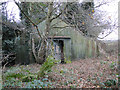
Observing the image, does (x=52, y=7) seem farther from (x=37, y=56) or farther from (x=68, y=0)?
(x=37, y=56)

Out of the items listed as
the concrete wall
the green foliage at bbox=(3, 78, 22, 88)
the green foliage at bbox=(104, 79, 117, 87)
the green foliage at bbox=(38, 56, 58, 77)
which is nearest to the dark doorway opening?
the concrete wall

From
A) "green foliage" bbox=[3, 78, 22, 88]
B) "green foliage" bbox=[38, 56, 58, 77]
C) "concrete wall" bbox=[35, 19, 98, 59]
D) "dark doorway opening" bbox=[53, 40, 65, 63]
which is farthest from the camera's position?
"concrete wall" bbox=[35, 19, 98, 59]

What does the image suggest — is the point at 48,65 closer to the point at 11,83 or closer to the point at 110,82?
the point at 11,83

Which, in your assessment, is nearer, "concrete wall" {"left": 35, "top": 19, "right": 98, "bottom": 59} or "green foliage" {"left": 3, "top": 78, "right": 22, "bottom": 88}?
"green foliage" {"left": 3, "top": 78, "right": 22, "bottom": 88}

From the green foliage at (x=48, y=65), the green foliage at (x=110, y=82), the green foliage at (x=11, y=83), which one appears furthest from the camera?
the green foliage at (x=48, y=65)

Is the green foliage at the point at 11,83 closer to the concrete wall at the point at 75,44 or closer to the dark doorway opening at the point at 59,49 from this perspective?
the dark doorway opening at the point at 59,49

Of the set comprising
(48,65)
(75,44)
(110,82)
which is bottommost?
(110,82)

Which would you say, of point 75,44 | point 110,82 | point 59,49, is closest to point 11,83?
point 110,82

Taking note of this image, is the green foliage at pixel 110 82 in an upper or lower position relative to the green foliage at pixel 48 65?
lower

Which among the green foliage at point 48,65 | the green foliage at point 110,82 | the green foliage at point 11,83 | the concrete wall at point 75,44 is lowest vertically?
the green foliage at point 11,83

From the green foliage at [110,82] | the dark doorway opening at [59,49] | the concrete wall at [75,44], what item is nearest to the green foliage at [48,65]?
the green foliage at [110,82]

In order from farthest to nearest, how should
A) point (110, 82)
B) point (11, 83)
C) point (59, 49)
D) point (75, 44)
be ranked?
point (75, 44) → point (59, 49) → point (11, 83) → point (110, 82)

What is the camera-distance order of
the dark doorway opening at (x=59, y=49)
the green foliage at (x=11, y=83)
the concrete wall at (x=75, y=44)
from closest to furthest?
the green foliage at (x=11, y=83) → the dark doorway opening at (x=59, y=49) → the concrete wall at (x=75, y=44)

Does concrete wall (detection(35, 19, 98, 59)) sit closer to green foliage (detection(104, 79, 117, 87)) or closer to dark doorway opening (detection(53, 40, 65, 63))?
dark doorway opening (detection(53, 40, 65, 63))
